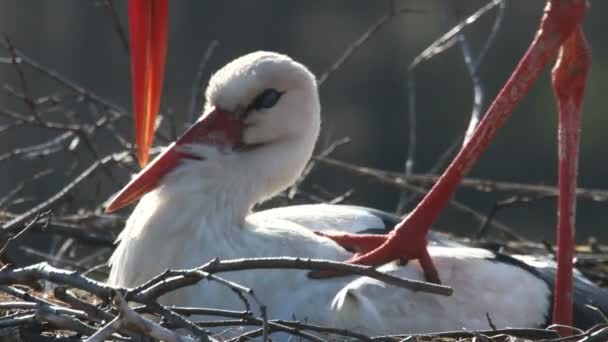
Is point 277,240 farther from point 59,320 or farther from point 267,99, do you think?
point 59,320

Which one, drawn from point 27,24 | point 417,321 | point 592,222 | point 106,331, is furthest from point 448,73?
point 106,331

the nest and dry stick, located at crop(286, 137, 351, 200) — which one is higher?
the nest

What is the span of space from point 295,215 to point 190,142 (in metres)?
0.35

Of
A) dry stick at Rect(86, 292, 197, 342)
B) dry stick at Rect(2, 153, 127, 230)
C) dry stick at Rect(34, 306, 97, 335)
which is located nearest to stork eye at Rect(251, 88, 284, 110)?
dry stick at Rect(2, 153, 127, 230)

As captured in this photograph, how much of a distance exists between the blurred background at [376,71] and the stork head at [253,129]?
655cm

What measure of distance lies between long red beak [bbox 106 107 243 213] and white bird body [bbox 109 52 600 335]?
0.05 feet

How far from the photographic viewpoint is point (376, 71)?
14078 mm

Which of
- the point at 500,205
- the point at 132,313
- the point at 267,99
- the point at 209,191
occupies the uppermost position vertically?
the point at 267,99

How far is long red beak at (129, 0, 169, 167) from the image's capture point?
4242 millimetres

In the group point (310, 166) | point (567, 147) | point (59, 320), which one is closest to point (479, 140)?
point (567, 147)

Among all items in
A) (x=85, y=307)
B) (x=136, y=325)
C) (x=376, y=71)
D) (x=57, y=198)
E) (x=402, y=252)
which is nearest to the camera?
(x=136, y=325)

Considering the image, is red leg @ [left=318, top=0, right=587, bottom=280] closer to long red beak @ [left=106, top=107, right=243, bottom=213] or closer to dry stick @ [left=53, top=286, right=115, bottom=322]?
long red beak @ [left=106, top=107, right=243, bottom=213]

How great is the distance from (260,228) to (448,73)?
32.3 ft

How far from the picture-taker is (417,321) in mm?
3988
